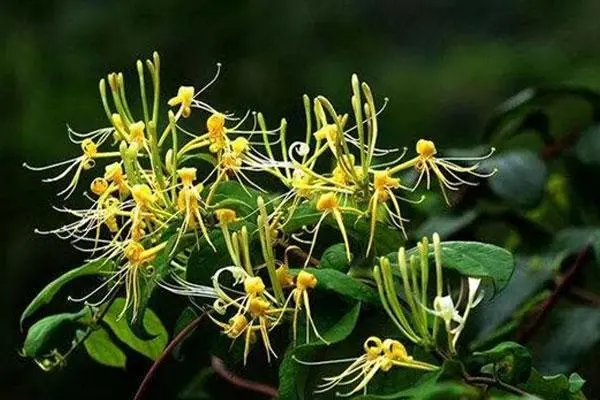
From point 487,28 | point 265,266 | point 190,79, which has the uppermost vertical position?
point 265,266

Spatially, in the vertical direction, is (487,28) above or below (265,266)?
below

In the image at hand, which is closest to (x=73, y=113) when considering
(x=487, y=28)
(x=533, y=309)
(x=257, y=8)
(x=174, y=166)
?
(x=257, y=8)

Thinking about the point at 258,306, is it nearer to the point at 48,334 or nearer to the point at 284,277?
the point at 284,277

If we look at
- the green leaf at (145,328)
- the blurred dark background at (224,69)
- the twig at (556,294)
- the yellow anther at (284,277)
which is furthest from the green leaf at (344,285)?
the blurred dark background at (224,69)

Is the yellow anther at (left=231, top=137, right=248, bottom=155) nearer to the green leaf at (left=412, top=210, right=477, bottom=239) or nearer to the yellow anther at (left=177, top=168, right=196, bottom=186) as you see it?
the yellow anther at (left=177, top=168, right=196, bottom=186)

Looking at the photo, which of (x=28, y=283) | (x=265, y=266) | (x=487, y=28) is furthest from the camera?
(x=487, y=28)

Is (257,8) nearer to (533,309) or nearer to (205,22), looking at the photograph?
(205,22)

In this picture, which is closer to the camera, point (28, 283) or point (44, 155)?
point (28, 283)

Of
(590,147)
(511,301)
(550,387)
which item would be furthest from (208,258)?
(590,147)
